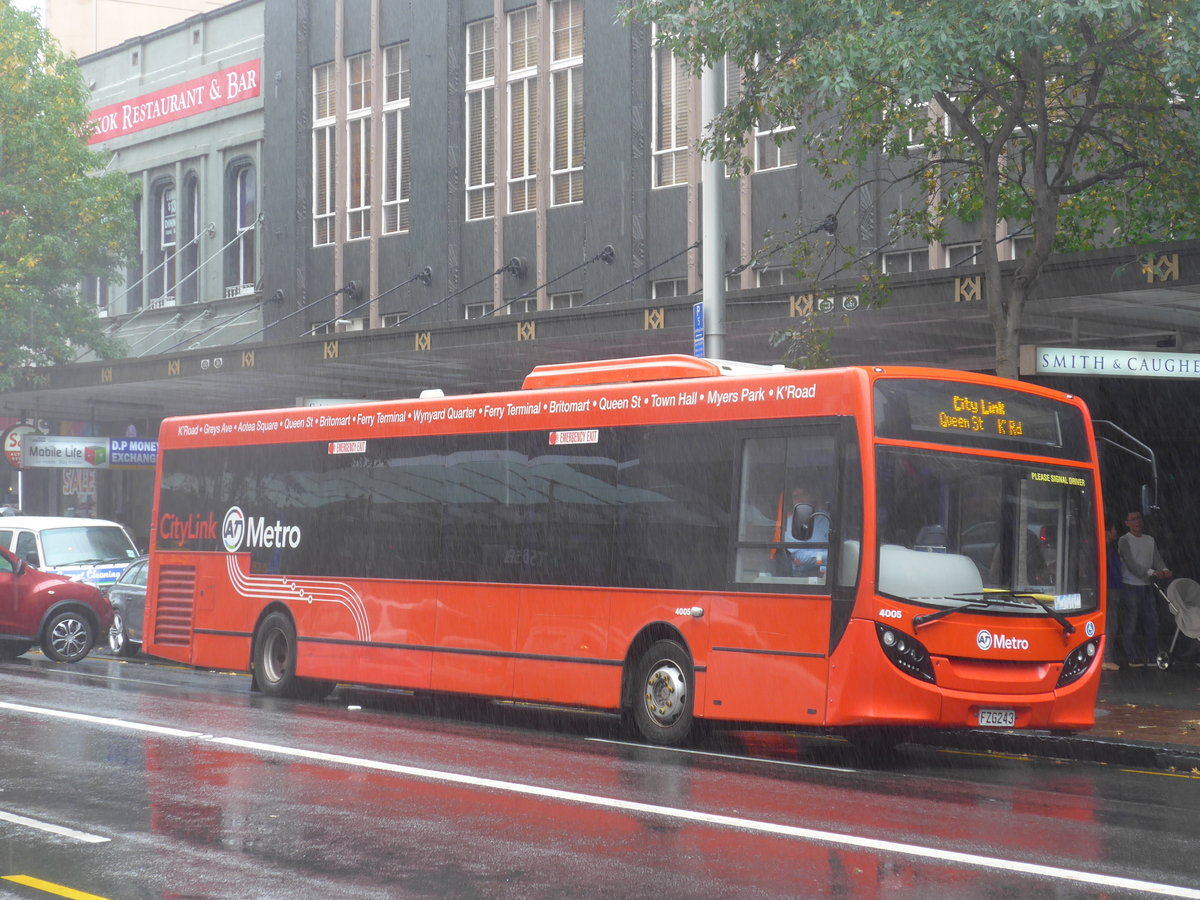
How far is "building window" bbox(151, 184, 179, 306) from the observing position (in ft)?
132

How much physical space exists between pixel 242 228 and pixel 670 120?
1366cm

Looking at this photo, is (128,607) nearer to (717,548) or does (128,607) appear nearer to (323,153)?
(717,548)

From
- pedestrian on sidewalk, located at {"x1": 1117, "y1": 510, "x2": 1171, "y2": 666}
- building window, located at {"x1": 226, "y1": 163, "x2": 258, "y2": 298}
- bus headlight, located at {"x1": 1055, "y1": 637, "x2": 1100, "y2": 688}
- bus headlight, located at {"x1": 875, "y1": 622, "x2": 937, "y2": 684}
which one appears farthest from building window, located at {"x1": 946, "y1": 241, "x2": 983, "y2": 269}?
building window, located at {"x1": 226, "y1": 163, "x2": 258, "y2": 298}

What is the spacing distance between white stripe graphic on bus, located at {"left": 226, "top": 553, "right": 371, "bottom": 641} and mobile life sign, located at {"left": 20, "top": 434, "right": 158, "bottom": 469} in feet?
43.7

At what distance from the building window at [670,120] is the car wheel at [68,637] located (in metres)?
12.1

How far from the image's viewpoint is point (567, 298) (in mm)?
30000

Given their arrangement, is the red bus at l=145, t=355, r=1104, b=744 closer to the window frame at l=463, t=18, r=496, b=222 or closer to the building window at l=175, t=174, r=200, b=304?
the window frame at l=463, t=18, r=496, b=222

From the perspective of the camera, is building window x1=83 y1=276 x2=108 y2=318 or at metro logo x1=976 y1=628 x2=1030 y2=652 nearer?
at metro logo x1=976 y1=628 x2=1030 y2=652

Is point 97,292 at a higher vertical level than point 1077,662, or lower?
higher

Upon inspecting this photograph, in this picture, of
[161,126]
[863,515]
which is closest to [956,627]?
[863,515]

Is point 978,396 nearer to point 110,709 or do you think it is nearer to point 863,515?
point 863,515

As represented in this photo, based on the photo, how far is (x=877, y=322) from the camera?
19.2m

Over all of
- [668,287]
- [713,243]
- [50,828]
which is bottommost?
[50,828]

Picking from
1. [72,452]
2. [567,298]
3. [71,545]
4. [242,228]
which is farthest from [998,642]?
[242,228]
